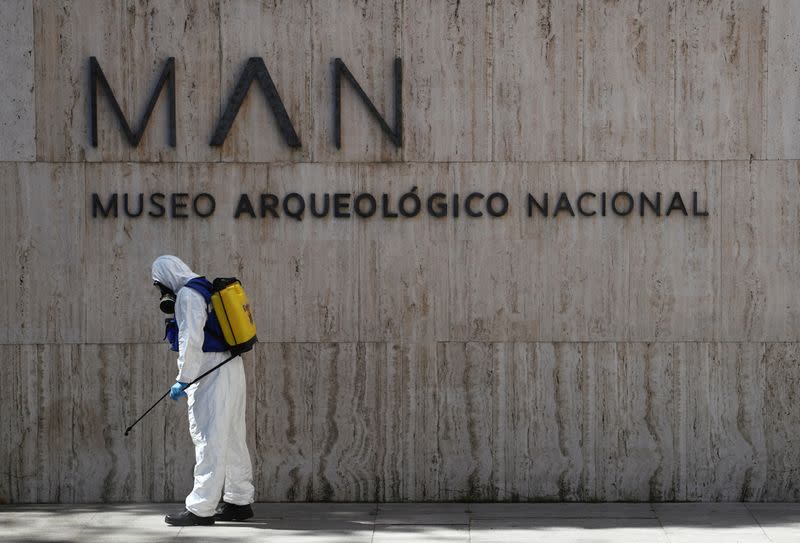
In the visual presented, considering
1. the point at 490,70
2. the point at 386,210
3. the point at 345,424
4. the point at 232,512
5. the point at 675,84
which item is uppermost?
the point at 490,70

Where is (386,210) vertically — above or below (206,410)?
above

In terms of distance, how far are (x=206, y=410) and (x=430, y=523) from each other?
1.67m

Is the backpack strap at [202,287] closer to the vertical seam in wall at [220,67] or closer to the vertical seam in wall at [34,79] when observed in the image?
the vertical seam in wall at [220,67]

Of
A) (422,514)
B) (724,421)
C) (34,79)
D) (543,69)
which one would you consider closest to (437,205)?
(543,69)

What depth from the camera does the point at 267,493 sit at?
9586 mm

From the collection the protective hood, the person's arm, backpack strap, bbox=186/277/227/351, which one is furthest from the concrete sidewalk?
the protective hood

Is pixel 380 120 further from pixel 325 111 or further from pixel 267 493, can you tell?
pixel 267 493

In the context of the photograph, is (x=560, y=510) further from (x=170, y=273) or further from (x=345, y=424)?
(x=170, y=273)

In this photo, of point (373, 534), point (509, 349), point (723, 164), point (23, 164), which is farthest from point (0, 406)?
point (723, 164)

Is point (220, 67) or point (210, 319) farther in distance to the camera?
point (220, 67)

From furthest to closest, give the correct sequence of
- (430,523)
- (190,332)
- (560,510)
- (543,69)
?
(543,69) → (560,510) → (430,523) → (190,332)

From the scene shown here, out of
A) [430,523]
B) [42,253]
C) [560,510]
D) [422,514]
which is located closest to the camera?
[430,523]

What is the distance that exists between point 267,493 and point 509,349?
6.67ft

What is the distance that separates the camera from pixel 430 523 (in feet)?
29.1
